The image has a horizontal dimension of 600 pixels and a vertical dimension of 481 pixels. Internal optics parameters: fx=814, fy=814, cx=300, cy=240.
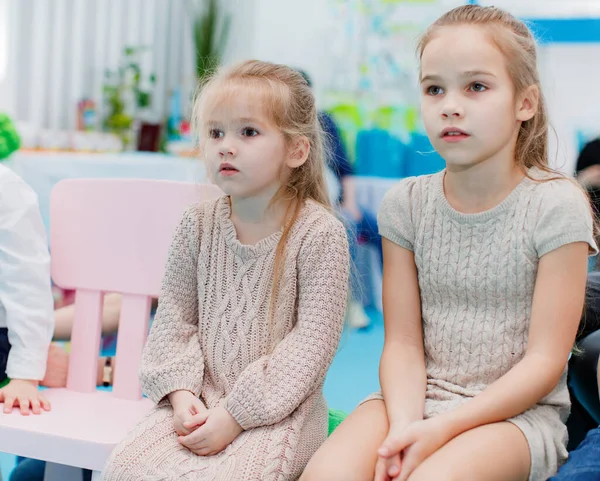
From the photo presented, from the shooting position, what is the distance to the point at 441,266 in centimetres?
134

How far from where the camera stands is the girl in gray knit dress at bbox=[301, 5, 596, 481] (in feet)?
3.86

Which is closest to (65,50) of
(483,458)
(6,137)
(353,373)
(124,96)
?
(124,96)

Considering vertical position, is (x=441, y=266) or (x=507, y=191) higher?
(x=507, y=191)

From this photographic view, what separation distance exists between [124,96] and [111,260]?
3.40 meters

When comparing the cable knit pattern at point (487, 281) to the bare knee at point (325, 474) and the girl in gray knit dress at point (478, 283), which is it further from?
the bare knee at point (325, 474)

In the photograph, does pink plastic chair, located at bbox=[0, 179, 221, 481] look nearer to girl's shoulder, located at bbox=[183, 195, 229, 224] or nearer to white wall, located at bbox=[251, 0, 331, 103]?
girl's shoulder, located at bbox=[183, 195, 229, 224]

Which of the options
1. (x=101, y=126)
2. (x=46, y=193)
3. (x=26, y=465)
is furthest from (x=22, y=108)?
(x=26, y=465)

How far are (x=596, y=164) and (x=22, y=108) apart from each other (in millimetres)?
3321

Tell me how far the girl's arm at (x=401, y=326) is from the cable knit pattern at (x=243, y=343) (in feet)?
0.27

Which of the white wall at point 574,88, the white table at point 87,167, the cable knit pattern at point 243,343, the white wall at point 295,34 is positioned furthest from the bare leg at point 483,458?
the white wall at point 295,34

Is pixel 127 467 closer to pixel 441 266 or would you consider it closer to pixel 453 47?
pixel 441 266

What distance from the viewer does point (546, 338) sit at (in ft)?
4.03

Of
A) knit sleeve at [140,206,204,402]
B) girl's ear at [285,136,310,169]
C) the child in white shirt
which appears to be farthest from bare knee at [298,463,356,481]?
the child in white shirt

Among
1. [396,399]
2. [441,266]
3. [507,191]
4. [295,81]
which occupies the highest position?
[295,81]
